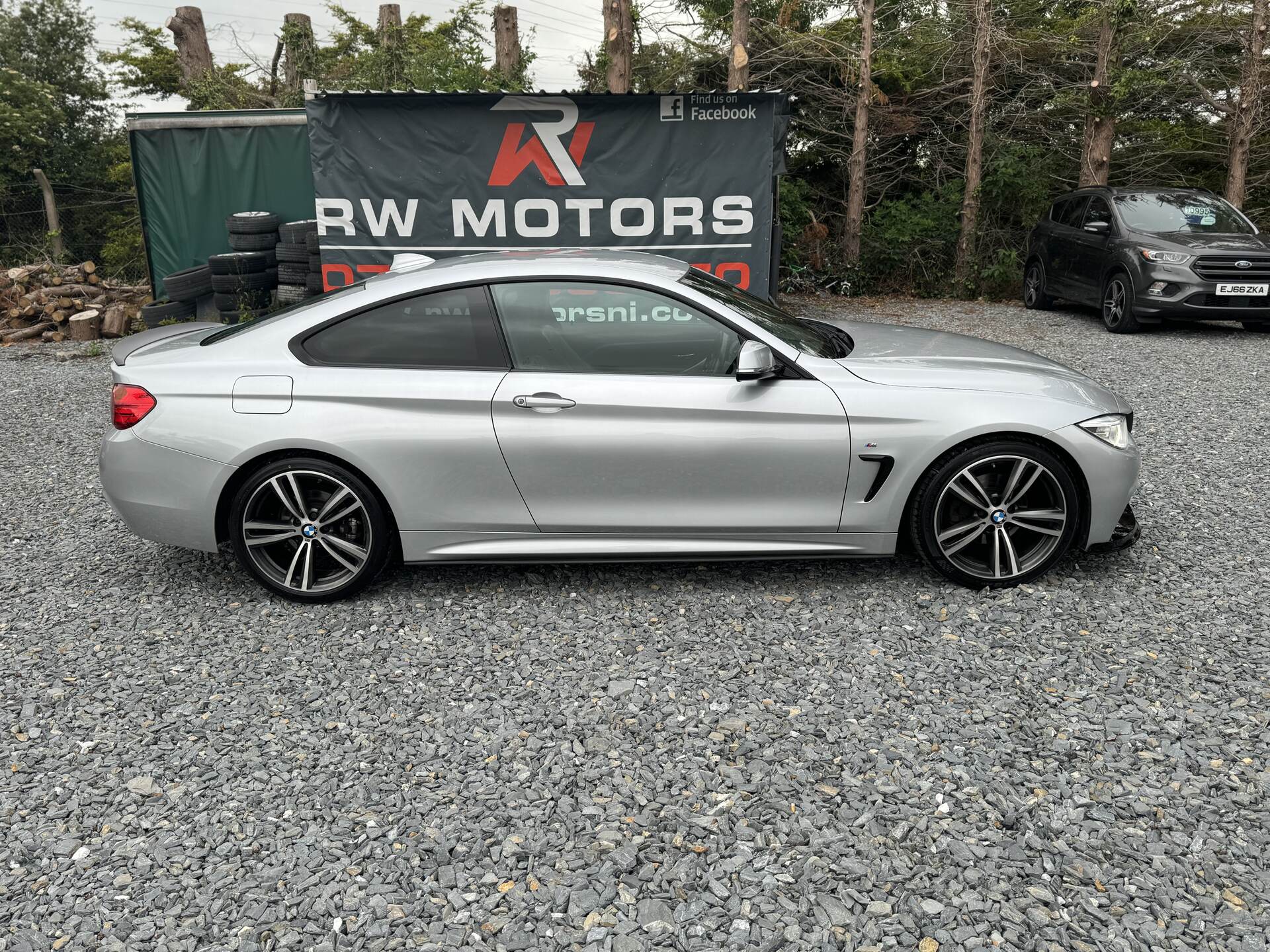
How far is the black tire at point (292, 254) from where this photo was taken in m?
11.5

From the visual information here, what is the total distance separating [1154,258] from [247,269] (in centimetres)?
1034

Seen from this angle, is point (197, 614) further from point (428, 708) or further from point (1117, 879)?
point (1117, 879)

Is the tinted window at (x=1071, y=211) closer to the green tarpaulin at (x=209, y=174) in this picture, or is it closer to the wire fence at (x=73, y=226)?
the green tarpaulin at (x=209, y=174)

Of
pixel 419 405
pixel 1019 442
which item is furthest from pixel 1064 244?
pixel 419 405

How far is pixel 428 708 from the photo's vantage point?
3611 millimetres

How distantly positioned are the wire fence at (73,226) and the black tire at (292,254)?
25.5 feet

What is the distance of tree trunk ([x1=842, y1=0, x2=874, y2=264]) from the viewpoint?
1605cm

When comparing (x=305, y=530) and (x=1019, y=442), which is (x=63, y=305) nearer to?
(x=305, y=530)

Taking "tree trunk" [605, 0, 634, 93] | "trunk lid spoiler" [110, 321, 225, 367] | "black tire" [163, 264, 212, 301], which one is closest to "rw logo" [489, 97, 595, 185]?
"black tire" [163, 264, 212, 301]

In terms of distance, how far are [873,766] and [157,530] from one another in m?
3.16

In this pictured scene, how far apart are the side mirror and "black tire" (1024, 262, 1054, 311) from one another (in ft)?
37.0

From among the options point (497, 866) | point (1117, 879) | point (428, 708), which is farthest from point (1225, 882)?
point (428, 708)

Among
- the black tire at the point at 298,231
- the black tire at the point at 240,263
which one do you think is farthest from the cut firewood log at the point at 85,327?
the black tire at the point at 298,231

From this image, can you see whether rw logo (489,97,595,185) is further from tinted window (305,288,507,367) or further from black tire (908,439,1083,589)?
black tire (908,439,1083,589)
